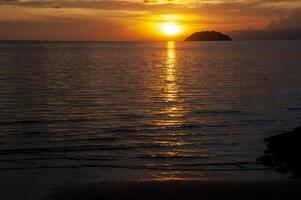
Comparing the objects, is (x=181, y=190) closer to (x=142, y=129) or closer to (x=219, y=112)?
(x=142, y=129)

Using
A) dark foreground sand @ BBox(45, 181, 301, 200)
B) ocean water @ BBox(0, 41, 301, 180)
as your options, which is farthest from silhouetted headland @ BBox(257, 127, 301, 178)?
dark foreground sand @ BBox(45, 181, 301, 200)

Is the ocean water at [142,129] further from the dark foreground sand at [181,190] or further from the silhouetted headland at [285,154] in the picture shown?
the dark foreground sand at [181,190]

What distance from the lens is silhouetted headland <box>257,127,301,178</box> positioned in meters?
19.2

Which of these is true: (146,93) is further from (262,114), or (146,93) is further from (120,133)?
(120,133)

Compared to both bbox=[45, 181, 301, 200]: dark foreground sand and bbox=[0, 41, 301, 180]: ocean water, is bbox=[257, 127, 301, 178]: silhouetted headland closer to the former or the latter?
bbox=[0, 41, 301, 180]: ocean water

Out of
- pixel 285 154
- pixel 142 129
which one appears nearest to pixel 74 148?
pixel 142 129

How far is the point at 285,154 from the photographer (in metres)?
20.8

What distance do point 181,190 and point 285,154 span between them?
765 cm

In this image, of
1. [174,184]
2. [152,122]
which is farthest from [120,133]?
[174,184]

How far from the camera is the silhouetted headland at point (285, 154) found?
62.9 ft

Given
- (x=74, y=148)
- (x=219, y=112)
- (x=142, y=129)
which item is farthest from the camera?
(x=219, y=112)

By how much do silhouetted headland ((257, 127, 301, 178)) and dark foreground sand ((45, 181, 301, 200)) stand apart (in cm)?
301

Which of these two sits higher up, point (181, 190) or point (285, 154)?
point (181, 190)

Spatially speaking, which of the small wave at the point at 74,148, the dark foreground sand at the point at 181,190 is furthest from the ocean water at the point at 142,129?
the dark foreground sand at the point at 181,190
